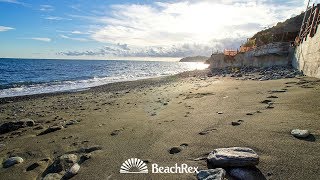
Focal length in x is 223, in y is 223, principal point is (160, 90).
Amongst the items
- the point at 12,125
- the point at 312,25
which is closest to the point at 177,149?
the point at 12,125

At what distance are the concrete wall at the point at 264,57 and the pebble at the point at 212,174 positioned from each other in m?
23.0

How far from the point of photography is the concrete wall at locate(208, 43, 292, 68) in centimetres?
2362

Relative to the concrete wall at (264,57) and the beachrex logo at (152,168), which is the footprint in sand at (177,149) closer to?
the beachrex logo at (152,168)

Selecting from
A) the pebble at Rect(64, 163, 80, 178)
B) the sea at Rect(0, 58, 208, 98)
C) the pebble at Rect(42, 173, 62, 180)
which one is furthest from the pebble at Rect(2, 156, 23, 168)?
the sea at Rect(0, 58, 208, 98)

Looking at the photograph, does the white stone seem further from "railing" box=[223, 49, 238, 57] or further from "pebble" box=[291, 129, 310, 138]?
"railing" box=[223, 49, 238, 57]

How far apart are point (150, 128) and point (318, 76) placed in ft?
29.4

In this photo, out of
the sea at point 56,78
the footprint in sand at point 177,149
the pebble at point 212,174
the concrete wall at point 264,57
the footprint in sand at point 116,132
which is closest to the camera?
the pebble at point 212,174

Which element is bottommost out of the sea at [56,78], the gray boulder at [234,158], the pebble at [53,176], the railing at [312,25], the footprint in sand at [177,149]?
the sea at [56,78]

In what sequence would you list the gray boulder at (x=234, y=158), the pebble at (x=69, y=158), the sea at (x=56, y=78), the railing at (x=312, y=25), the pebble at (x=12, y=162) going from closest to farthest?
the gray boulder at (x=234, y=158) → the pebble at (x=69, y=158) → the pebble at (x=12, y=162) → the railing at (x=312, y=25) → the sea at (x=56, y=78)

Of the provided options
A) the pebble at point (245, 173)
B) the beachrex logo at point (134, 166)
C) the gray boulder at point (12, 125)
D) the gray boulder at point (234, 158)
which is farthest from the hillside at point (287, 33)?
the beachrex logo at point (134, 166)

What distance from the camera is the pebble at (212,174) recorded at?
3.10 meters

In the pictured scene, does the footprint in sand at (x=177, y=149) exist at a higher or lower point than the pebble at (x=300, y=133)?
lower

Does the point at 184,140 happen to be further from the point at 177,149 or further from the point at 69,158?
the point at 69,158

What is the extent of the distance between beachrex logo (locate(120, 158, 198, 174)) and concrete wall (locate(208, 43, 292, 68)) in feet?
74.9
